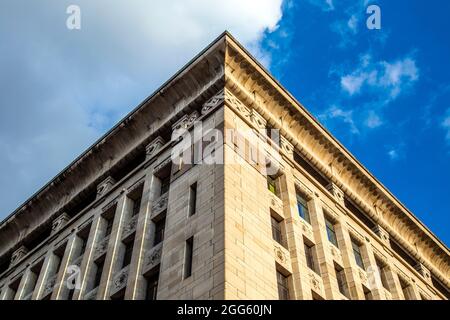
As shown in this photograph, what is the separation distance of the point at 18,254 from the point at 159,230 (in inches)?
604

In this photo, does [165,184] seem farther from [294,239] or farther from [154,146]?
[294,239]

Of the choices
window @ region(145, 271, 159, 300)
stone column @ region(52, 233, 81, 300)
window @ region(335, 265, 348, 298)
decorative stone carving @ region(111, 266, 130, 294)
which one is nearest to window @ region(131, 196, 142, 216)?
stone column @ region(52, 233, 81, 300)

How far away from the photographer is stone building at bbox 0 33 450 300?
2556 cm

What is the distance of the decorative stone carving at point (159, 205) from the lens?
30166 mm

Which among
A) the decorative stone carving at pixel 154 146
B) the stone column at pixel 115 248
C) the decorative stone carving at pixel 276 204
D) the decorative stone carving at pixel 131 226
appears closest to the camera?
the stone column at pixel 115 248

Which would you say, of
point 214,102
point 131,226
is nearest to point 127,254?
point 131,226

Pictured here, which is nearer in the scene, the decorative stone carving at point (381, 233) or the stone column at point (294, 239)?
the stone column at point (294, 239)

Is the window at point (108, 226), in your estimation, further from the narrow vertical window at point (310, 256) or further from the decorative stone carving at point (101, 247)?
the narrow vertical window at point (310, 256)

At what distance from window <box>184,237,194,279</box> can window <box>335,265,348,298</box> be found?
943 centimetres

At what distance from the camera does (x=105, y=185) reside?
124 feet

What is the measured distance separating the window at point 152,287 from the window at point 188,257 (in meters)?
2.02

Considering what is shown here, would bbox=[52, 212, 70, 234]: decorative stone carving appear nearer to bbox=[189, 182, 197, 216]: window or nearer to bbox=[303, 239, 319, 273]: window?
bbox=[189, 182, 197, 216]: window

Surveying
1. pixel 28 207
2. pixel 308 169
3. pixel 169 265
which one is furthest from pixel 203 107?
pixel 28 207

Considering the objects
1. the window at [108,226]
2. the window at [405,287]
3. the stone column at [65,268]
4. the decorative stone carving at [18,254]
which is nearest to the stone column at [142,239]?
the window at [108,226]
